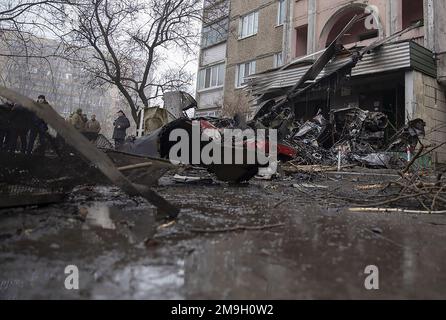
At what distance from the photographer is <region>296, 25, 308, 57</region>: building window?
1680cm

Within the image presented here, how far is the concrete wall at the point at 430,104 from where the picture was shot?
1084 centimetres

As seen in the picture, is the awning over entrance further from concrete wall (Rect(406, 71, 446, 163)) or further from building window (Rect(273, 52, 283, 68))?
building window (Rect(273, 52, 283, 68))

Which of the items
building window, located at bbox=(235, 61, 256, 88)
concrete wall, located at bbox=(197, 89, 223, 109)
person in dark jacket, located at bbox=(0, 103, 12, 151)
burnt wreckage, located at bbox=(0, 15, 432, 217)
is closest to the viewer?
person in dark jacket, located at bbox=(0, 103, 12, 151)

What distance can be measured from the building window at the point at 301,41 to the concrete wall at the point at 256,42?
4.16 ft

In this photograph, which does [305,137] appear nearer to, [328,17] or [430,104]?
[430,104]

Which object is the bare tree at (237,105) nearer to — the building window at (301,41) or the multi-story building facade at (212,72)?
the multi-story building facade at (212,72)

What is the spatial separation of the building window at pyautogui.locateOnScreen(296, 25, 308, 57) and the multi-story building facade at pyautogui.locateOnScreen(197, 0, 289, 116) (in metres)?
0.72

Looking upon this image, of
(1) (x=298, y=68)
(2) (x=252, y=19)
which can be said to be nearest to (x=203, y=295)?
(1) (x=298, y=68)

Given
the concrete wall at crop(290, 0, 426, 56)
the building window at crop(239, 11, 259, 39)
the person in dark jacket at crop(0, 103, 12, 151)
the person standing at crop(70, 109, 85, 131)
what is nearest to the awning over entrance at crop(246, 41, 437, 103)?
the concrete wall at crop(290, 0, 426, 56)

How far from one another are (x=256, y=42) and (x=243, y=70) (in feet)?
5.90

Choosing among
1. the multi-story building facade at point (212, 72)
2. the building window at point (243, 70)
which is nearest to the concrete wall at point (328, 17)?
the building window at point (243, 70)
